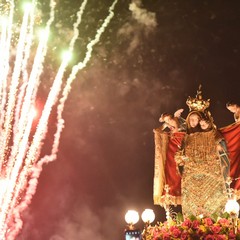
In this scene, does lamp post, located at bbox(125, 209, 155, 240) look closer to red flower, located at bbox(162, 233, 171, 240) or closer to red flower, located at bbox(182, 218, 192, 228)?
red flower, located at bbox(162, 233, 171, 240)

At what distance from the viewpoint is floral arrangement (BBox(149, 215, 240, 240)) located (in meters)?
9.85

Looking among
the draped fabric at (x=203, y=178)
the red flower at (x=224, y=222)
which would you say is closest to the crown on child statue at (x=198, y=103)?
the draped fabric at (x=203, y=178)

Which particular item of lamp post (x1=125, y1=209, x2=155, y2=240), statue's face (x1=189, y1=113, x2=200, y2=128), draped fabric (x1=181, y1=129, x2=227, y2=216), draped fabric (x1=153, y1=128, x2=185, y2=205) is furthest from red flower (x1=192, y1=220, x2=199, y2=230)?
statue's face (x1=189, y1=113, x2=200, y2=128)

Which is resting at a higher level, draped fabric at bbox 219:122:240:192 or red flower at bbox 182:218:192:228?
draped fabric at bbox 219:122:240:192

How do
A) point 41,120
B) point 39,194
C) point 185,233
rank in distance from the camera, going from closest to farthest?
point 185,233
point 41,120
point 39,194

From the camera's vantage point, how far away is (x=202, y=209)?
11.7m

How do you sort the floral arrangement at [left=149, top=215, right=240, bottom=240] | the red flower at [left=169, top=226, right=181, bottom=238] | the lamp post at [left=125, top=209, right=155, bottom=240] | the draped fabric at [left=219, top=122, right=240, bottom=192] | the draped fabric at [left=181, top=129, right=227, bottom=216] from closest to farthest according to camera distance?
the floral arrangement at [left=149, top=215, right=240, bottom=240] → the red flower at [left=169, top=226, right=181, bottom=238] → the lamp post at [left=125, top=209, right=155, bottom=240] → the draped fabric at [left=181, top=129, right=227, bottom=216] → the draped fabric at [left=219, top=122, right=240, bottom=192]

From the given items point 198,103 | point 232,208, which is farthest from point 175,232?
point 198,103

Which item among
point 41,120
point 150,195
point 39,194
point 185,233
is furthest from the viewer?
point 39,194

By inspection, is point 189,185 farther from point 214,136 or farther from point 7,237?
point 7,237

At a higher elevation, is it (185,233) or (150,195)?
(150,195)

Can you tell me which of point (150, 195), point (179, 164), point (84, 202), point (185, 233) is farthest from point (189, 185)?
point (84, 202)

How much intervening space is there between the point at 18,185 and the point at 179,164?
9210mm

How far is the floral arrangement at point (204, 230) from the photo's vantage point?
32.3ft
